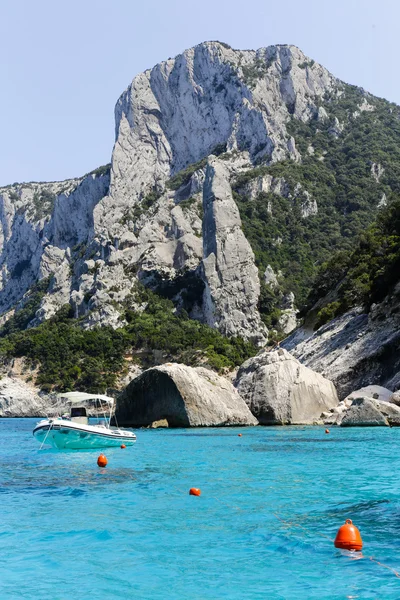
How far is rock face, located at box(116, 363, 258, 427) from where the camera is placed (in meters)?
41.8

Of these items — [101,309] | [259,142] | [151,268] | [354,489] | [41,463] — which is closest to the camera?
[354,489]

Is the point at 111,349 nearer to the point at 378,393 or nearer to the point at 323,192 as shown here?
the point at 378,393

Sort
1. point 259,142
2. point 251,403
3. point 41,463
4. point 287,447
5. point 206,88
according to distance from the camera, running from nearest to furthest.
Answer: point 41,463, point 287,447, point 251,403, point 259,142, point 206,88

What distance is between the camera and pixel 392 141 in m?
158

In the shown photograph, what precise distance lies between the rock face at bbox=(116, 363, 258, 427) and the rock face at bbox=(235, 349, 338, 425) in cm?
143

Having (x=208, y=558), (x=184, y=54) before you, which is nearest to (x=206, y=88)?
(x=184, y=54)

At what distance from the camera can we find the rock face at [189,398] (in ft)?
137

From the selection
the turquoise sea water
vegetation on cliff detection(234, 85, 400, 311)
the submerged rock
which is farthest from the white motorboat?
vegetation on cliff detection(234, 85, 400, 311)

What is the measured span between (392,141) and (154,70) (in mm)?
74180

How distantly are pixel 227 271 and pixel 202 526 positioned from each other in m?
98.8

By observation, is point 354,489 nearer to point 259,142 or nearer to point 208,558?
point 208,558

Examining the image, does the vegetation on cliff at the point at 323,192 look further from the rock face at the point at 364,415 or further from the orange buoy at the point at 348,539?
the orange buoy at the point at 348,539

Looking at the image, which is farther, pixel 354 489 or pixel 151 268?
pixel 151 268

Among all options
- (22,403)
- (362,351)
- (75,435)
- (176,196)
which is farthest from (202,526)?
(176,196)
